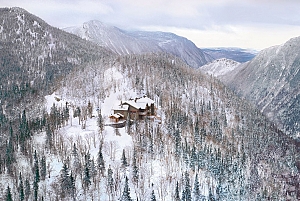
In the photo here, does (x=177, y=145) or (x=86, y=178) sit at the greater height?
(x=177, y=145)

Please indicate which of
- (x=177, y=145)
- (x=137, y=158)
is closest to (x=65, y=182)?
(x=137, y=158)

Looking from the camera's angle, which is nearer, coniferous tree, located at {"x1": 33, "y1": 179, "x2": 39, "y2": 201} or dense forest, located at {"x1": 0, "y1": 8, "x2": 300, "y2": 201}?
coniferous tree, located at {"x1": 33, "y1": 179, "x2": 39, "y2": 201}

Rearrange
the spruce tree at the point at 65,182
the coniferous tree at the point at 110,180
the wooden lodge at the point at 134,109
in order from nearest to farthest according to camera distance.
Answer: the spruce tree at the point at 65,182 < the coniferous tree at the point at 110,180 < the wooden lodge at the point at 134,109

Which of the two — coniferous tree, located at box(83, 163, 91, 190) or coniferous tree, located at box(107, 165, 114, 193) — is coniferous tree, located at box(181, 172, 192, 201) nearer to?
coniferous tree, located at box(107, 165, 114, 193)

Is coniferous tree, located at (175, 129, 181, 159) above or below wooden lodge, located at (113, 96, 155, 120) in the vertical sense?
below

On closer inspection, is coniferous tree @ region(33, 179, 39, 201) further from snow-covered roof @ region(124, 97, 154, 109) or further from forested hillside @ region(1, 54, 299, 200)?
snow-covered roof @ region(124, 97, 154, 109)

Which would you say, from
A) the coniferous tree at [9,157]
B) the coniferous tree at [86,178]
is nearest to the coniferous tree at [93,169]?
the coniferous tree at [86,178]

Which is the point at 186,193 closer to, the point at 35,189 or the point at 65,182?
the point at 65,182

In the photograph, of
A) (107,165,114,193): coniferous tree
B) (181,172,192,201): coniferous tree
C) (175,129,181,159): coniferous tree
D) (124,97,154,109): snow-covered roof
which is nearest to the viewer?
(181,172,192,201): coniferous tree

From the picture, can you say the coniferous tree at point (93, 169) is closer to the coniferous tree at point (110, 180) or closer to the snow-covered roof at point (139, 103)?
the coniferous tree at point (110, 180)

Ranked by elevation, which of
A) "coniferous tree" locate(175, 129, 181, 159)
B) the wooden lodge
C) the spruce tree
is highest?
the wooden lodge

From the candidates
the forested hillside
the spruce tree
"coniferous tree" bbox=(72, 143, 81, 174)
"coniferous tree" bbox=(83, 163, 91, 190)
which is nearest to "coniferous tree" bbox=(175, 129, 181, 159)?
the forested hillside

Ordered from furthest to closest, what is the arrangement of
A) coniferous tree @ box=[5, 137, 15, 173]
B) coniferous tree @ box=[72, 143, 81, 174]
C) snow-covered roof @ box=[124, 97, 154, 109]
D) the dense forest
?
snow-covered roof @ box=[124, 97, 154, 109] → coniferous tree @ box=[5, 137, 15, 173] → coniferous tree @ box=[72, 143, 81, 174] → the dense forest
